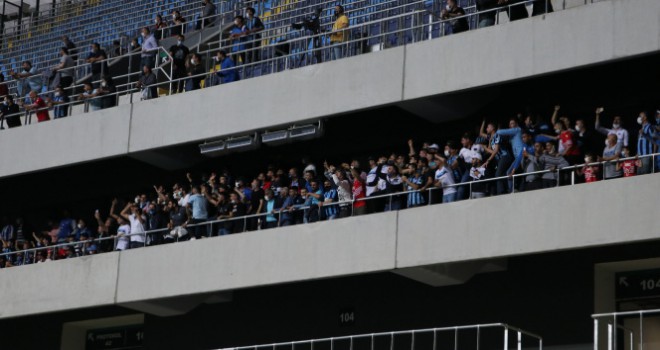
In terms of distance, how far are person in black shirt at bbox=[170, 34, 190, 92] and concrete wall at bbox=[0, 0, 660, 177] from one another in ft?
2.03

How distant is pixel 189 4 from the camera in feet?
96.9

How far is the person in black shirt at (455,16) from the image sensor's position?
2000cm

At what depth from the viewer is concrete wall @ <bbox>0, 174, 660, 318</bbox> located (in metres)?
17.2

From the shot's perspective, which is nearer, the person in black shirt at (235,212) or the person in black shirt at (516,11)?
the person in black shirt at (516,11)

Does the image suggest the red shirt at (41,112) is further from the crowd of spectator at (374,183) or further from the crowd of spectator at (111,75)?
the crowd of spectator at (374,183)

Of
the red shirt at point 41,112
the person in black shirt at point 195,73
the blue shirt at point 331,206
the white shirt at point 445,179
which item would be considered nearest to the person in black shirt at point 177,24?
the person in black shirt at point 195,73

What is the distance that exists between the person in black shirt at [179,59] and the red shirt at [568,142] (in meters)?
7.55

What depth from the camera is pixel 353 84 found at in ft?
67.8

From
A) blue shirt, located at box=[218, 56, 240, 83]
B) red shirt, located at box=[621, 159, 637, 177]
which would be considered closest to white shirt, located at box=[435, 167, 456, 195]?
red shirt, located at box=[621, 159, 637, 177]

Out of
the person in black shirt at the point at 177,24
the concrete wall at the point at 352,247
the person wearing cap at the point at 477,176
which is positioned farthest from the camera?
the person in black shirt at the point at 177,24

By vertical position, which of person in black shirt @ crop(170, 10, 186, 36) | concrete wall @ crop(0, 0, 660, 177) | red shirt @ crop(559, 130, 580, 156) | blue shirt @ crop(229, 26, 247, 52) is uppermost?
person in black shirt @ crop(170, 10, 186, 36)

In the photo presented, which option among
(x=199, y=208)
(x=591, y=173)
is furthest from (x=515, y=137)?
(x=199, y=208)

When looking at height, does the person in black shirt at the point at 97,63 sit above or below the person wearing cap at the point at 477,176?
above

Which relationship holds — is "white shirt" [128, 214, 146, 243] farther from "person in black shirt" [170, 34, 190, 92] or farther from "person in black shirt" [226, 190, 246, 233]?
"person in black shirt" [170, 34, 190, 92]
